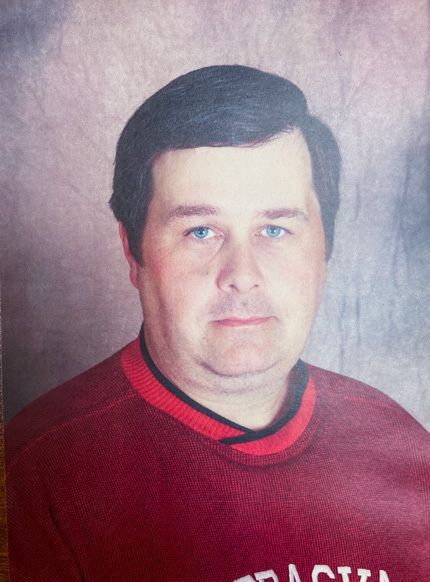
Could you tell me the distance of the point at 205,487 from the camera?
1686 millimetres

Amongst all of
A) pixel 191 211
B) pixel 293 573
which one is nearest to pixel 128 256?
pixel 191 211

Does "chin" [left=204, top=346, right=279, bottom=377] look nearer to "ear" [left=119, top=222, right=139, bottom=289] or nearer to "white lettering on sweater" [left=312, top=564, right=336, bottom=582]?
"ear" [left=119, top=222, right=139, bottom=289]

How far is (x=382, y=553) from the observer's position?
1.74 metres

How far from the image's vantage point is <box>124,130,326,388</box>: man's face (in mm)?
1703

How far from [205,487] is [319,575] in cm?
35

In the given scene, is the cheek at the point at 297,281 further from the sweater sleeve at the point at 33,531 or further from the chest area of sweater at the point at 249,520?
the sweater sleeve at the point at 33,531

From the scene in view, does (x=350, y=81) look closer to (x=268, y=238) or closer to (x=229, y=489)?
(x=268, y=238)

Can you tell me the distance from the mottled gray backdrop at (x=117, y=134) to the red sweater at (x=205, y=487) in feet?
0.38

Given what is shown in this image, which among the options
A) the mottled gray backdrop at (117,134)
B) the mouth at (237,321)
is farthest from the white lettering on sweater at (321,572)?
the mouth at (237,321)

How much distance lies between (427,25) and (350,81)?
0.88 feet

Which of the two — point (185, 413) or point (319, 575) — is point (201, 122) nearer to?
point (185, 413)

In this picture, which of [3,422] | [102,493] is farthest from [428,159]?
[3,422]

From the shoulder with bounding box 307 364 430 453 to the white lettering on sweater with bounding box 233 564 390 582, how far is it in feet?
1.13

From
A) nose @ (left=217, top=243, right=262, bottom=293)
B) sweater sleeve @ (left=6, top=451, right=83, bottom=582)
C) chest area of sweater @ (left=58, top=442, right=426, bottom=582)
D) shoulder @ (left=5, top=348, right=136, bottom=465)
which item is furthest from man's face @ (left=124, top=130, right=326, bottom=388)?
sweater sleeve @ (left=6, top=451, right=83, bottom=582)
